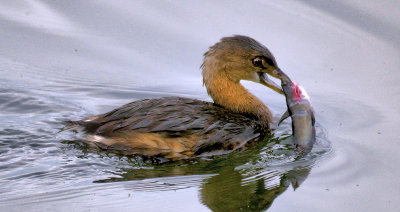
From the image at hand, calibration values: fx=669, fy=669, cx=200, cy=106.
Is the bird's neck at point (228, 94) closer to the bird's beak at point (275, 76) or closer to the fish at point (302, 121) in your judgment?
the bird's beak at point (275, 76)

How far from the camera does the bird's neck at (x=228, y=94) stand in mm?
6742

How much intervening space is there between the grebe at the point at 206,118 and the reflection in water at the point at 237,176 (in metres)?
0.15

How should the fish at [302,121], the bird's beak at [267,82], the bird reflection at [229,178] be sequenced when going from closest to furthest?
the bird reflection at [229,178], the fish at [302,121], the bird's beak at [267,82]

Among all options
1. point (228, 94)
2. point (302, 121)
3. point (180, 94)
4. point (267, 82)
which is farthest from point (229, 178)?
point (180, 94)

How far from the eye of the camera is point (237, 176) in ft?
19.1

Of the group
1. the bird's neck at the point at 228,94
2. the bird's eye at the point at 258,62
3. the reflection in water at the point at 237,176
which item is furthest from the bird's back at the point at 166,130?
the bird's eye at the point at 258,62

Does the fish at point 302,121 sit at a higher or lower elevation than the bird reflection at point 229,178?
higher

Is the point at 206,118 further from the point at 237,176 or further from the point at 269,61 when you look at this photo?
the point at 269,61

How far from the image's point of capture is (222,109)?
661 cm

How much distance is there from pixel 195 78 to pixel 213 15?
3.96 ft

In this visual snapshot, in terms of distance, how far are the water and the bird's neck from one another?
0.35m

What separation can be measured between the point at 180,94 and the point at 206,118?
5.58 feet

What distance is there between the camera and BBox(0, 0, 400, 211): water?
540 centimetres

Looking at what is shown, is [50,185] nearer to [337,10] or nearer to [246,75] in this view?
[246,75]
